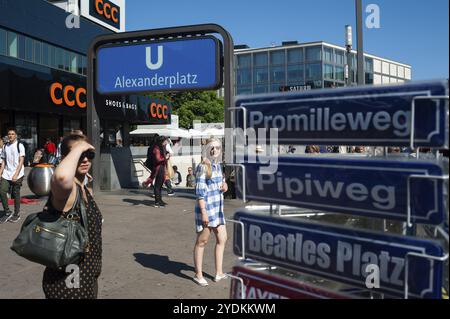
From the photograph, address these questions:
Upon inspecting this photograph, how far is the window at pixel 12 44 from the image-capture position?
75.4 ft

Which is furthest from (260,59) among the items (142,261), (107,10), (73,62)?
(142,261)

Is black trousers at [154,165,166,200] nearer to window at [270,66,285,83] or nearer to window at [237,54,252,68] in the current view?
window at [270,66,285,83]

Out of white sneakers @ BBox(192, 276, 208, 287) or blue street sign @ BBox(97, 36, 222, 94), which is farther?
blue street sign @ BBox(97, 36, 222, 94)

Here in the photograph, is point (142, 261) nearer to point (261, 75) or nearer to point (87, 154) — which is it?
point (87, 154)

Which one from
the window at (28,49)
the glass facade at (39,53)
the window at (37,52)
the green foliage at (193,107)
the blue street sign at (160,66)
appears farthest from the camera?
the green foliage at (193,107)

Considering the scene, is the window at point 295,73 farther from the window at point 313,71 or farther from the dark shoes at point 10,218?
the dark shoes at point 10,218

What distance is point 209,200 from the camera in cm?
480

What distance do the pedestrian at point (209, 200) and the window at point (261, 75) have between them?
270ft

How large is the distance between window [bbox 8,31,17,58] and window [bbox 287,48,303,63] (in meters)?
63.9

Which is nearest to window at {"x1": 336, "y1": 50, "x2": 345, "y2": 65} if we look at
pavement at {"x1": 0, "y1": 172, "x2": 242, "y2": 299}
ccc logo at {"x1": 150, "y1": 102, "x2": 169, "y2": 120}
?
ccc logo at {"x1": 150, "y1": 102, "x2": 169, "y2": 120}

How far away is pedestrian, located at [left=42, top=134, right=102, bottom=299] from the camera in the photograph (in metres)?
2.61

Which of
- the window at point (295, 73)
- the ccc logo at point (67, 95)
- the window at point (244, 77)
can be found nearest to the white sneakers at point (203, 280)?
the ccc logo at point (67, 95)
